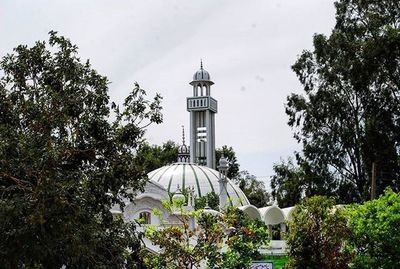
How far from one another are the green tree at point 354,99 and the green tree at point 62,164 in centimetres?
1461

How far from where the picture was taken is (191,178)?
45031 mm

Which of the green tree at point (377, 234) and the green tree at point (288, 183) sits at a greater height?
the green tree at point (288, 183)

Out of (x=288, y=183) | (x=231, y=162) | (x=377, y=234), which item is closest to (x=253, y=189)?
(x=231, y=162)

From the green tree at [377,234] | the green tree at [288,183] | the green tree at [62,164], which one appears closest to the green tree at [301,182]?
the green tree at [288,183]

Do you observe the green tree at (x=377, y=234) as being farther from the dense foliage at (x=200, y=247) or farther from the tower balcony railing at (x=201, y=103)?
the tower balcony railing at (x=201, y=103)

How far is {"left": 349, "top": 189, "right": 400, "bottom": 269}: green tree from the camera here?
1777cm

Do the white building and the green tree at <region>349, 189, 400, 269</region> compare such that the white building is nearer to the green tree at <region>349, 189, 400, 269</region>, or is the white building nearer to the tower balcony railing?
the tower balcony railing

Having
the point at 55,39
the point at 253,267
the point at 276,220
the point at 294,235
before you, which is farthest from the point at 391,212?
the point at 276,220

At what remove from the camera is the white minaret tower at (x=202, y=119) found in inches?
1930

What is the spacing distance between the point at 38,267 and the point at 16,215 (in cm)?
83

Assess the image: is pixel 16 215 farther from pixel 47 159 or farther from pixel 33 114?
pixel 33 114

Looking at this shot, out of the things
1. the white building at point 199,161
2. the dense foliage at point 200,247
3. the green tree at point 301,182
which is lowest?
the dense foliage at point 200,247

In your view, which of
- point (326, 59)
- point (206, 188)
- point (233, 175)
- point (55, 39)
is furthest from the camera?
point (233, 175)

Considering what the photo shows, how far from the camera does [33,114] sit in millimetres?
11820
